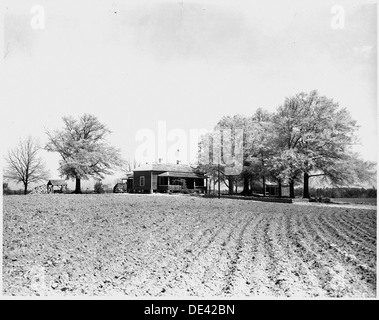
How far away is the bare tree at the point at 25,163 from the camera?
18.6 feet

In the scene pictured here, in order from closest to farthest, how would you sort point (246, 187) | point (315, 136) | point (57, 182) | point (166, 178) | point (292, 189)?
1. point (57, 182)
2. point (315, 136)
3. point (292, 189)
4. point (246, 187)
5. point (166, 178)

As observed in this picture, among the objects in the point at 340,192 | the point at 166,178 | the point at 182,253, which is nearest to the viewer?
the point at 182,253

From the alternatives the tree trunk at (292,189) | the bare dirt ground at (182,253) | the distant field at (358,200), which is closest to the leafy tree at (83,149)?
the bare dirt ground at (182,253)

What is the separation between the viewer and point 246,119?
609 centimetres

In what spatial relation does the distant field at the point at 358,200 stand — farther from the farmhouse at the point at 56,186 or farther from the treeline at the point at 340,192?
the farmhouse at the point at 56,186

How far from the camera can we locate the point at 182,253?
5203 mm

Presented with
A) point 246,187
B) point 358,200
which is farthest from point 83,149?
point 358,200

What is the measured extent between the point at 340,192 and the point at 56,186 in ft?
19.0

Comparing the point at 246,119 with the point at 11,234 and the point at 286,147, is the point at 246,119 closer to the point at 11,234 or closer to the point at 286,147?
the point at 286,147

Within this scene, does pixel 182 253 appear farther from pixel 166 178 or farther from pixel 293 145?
pixel 166 178

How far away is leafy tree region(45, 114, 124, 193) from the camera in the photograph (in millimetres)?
6008

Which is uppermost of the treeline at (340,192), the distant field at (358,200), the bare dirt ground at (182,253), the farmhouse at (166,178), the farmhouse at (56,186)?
the farmhouse at (166,178)

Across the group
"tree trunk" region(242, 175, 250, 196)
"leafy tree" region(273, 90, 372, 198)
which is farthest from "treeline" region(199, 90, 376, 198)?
"tree trunk" region(242, 175, 250, 196)

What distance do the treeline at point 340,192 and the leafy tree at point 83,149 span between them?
392 cm
